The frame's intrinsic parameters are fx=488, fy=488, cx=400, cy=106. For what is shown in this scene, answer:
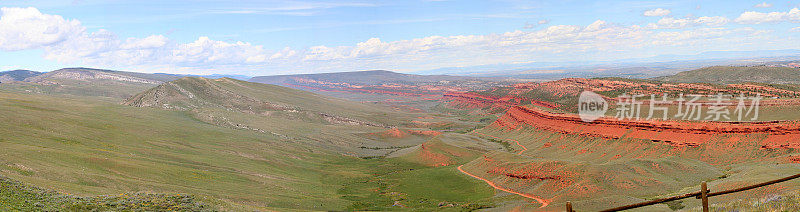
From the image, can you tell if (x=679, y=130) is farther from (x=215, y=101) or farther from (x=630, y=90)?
(x=215, y=101)

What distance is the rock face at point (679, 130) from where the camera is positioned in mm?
62281

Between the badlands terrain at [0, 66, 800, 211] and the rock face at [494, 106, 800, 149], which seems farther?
the rock face at [494, 106, 800, 149]

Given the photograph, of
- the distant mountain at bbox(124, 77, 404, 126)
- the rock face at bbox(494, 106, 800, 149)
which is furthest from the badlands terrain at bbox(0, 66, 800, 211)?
the distant mountain at bbox(124, 77, 404, 126)

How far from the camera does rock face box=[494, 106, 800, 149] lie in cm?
6228

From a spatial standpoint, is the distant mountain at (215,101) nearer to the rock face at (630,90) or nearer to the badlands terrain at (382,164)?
the badlands terrain at (382,164)

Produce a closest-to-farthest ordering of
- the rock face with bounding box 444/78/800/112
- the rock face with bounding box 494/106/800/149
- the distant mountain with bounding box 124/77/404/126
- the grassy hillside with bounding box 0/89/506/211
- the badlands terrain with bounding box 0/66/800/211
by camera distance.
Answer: the badlands terrain with bounding box 0/66/800/211
the grassy hillside with bounding box 0/89/506/211
the rock face with bounding box 494/106/800/149
the rock face with bounding box 444/78/800/112
the distant mountain with bounding box 124/77/404/126

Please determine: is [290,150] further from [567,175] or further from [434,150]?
[567,175]

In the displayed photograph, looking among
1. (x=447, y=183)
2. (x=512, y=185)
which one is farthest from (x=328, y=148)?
(x=512, y=185)

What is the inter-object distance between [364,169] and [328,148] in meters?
29.1

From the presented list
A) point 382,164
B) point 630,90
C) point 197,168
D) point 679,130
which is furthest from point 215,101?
point 679,130

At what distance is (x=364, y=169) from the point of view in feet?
280

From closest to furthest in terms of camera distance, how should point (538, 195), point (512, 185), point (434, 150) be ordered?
1. point (538, 195)
2. point (512, 185)
3. point (434, 150)

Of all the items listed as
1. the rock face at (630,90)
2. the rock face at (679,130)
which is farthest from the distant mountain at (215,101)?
the rock face at (679,130)

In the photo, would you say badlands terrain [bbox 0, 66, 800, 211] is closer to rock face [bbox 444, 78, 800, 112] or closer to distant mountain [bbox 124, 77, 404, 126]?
rock face [bbox 444, 78, 800, 112]
